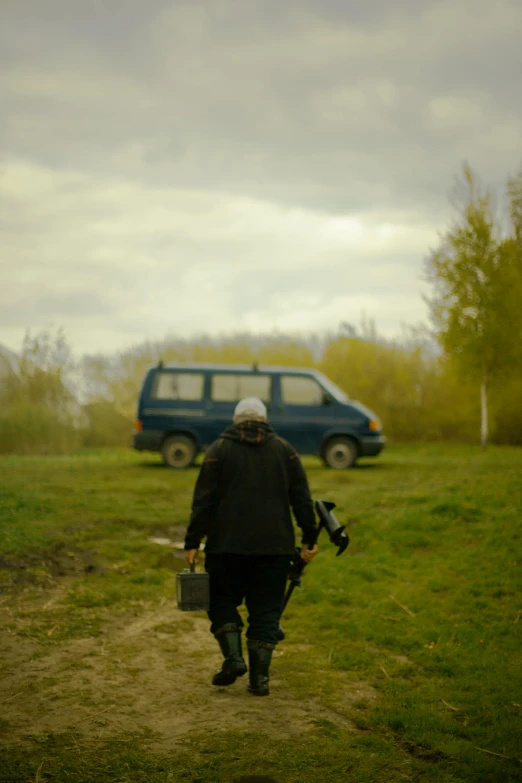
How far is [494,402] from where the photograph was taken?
25.0 meters

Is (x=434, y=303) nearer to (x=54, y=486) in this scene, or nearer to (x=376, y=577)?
(x=54, y=486)

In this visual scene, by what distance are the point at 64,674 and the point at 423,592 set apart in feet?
11.7

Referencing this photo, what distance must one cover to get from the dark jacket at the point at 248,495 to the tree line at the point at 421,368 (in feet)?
50.1

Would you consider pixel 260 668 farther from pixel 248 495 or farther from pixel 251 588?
pixel 248 495

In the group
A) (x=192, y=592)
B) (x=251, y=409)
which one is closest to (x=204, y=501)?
(x=192, y=592)

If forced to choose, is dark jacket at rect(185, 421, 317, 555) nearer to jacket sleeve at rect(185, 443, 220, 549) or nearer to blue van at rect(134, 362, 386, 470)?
jacket sleeve at rect(185, 443, 220, 549)

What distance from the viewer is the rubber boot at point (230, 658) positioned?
15.9ft

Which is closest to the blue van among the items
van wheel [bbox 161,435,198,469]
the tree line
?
van wheel [bbox 161,435,198,469]

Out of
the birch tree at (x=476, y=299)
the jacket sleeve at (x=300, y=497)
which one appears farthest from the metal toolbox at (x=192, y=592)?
the birch tree at (x=476, y=299)

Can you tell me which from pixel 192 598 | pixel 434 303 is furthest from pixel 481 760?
pixel 434 303

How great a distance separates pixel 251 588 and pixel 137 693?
91 cm

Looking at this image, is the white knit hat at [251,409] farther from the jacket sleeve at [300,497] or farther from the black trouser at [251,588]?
the black trouser at [251,588]

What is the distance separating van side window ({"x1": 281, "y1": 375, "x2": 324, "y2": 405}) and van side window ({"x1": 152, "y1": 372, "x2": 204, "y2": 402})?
1681 millimetres

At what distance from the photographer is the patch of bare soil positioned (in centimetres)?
426
